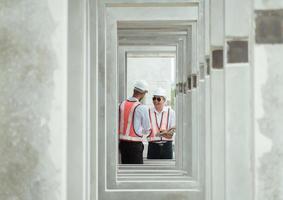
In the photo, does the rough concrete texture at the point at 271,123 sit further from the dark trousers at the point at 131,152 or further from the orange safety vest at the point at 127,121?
the dark trousers at the point at 131,152

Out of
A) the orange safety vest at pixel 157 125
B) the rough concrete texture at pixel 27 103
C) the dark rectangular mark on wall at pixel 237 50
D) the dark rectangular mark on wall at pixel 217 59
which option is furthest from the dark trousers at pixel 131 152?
the rough concrete texture at pixel 27 103

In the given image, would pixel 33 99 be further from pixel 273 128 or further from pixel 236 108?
pixel 236 108

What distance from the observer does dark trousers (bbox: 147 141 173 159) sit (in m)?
9.89

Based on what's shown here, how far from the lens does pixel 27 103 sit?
2479 millimetres

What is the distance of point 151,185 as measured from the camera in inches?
267

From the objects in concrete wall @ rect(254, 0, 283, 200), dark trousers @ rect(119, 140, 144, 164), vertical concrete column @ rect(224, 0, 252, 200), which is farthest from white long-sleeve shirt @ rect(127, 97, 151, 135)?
concrete wall @ rect(254, 0, 283, 200)

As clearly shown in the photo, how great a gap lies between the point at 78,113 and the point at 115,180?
8.81 feet

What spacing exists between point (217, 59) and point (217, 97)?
30 centimetres

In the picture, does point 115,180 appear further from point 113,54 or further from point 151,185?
point 113,54

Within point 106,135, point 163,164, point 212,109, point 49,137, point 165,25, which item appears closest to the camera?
point 49,137

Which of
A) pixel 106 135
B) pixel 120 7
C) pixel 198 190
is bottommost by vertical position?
pixel 198 190

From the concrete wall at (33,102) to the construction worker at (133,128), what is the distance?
19.0 ft

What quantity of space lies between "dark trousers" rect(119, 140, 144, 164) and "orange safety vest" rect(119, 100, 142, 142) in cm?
23

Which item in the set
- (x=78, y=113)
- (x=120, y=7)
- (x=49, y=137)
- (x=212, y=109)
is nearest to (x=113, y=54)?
(x=120, y=7)
